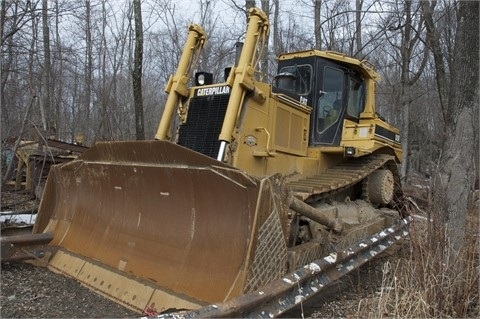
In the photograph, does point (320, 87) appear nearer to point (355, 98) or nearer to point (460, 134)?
point (355, 98)

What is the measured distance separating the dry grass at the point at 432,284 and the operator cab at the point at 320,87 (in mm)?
3634

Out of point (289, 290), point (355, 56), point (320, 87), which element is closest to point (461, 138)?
point (289, 290)

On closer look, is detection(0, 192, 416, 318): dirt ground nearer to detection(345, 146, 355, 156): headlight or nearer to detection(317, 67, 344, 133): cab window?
detection(345, 146, 355, 156): headlight

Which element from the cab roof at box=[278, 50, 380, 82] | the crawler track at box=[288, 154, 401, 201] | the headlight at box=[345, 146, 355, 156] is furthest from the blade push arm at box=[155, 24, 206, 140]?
the headlight at box=[345, 146, 355, 156]

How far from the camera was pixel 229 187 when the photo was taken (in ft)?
13.7

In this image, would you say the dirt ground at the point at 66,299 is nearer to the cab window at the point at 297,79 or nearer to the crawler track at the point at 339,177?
the crawler track at the point at 339,177

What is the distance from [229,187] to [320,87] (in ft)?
13.0

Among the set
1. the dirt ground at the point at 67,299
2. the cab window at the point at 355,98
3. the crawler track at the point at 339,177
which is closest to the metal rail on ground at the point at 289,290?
the dirt ground at the point at 67,299

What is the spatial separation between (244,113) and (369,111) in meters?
3.45

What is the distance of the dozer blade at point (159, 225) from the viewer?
405 cm

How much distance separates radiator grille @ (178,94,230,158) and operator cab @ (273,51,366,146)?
145 cm

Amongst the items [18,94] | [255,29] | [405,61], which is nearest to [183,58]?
[255,29]

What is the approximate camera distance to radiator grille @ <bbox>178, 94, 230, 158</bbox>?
606 cm

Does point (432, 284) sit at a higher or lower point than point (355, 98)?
lower
